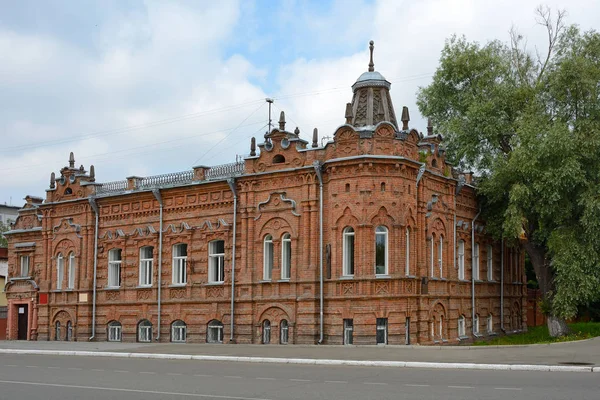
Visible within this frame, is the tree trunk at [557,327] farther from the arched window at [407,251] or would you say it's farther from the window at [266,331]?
the window at [266,331]

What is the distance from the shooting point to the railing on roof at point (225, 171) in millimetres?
31147

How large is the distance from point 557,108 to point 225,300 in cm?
1606

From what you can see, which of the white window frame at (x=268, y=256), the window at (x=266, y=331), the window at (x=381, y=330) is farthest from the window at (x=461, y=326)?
the white window frame at (x=268, y=256)

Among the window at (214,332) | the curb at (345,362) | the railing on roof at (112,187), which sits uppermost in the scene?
the railing on roof at (112,187)

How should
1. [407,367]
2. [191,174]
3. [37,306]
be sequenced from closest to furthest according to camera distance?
1. [407,367]
2. [191,174]
3. [37,306]

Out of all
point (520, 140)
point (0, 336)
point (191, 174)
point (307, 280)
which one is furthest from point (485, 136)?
point (0, 336)

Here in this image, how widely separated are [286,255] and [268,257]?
3.01 feet


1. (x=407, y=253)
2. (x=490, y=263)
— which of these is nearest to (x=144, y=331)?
(x=407, y=253)

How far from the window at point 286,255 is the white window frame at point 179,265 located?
5.56 meters

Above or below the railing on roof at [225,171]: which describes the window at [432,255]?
below

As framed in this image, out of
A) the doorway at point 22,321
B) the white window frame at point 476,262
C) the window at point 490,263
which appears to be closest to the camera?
the white window frame at point 476,262

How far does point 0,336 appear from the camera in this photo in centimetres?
3934

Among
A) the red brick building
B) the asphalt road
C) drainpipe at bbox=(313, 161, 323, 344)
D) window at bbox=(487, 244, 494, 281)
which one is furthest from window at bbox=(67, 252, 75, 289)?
window at bbox=(487, 244, 494, 281)

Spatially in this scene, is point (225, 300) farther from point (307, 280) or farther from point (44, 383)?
point (44, 383)
